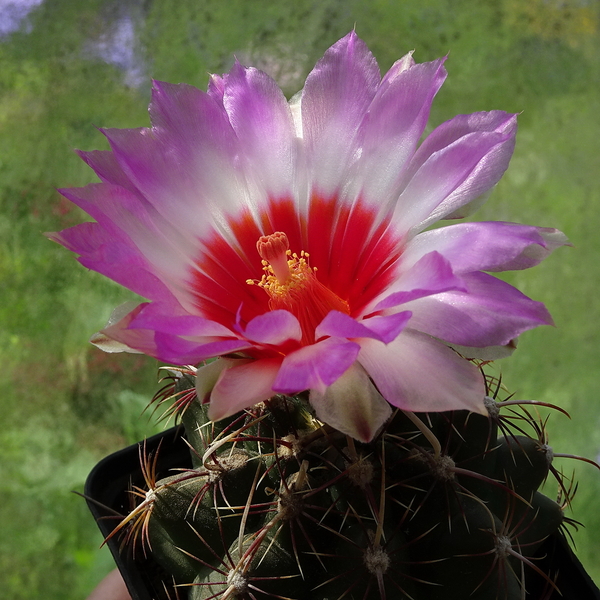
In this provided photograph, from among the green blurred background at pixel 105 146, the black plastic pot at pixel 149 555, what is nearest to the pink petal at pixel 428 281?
the black plastic pot at pixel 149 555

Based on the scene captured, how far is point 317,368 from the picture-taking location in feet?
1.06

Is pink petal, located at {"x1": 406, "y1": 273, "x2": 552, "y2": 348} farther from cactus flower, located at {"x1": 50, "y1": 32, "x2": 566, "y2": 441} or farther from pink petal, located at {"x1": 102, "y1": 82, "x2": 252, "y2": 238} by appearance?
pink petal, located at {"x1": 102, "y1": 82, "x2": 252, "y2": 238}

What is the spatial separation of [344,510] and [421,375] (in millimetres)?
140

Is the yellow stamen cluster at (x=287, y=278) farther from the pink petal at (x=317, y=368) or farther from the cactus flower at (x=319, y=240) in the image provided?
the pink petal at (x=317, y=368)

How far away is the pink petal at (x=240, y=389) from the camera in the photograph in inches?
13.0

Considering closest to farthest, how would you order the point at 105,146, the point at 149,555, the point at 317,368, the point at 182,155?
the point at 317,368, the point at 182,155, the point at 149,555, the point at 105,146

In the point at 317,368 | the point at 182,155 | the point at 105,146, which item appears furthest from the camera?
the point at 105,146

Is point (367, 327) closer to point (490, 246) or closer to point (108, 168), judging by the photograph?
point (490, 246)

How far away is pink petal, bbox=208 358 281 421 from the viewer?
13.0 inches

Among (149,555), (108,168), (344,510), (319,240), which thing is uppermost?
(108,168)

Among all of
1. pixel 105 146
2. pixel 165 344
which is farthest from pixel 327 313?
pixel 105 146

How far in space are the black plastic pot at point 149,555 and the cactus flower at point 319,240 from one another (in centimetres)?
24

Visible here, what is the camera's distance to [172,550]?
1.73ft

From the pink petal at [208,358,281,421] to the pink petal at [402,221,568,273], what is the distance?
0.34ft
